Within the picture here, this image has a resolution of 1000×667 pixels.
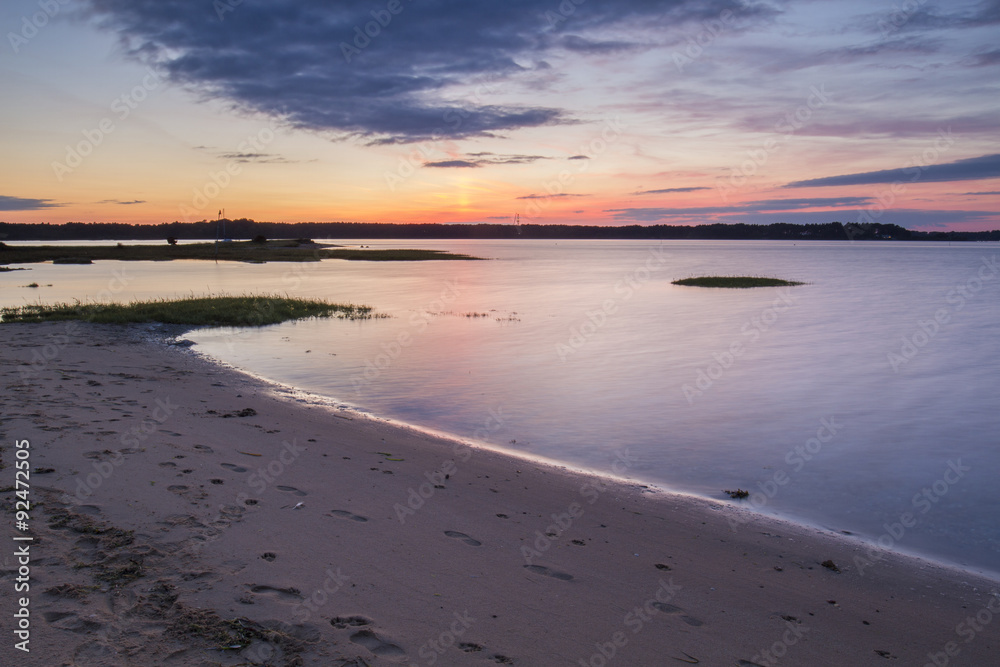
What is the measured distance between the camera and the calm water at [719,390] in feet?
34.6

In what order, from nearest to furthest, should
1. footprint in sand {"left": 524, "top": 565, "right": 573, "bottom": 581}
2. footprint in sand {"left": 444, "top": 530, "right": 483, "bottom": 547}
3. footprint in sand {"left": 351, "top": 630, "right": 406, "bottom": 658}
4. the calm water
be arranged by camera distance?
footprint in sand {"left": 351, "top": 630, "right": 406, "bottom": 658}
footprint in sand {"left": 524, "top": 565, "right": 573, "bottom": 581}
footprint in sand {"left": 444, "top": 530, "right": 483, "bottom": 547}
the calm water

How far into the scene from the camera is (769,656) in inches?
202

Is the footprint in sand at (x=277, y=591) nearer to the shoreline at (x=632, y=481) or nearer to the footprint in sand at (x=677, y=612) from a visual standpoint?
the footprint in sand at (x=677, y=612)

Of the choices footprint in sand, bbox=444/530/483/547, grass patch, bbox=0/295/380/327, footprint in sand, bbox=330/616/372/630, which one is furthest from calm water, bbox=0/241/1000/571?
footprint in sand, bbox=330/616/372/630

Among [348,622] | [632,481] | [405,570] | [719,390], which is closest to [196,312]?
[719,390]

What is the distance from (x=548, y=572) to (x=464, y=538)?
116cm

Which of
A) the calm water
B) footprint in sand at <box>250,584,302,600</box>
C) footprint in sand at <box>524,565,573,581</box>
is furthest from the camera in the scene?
the calm water

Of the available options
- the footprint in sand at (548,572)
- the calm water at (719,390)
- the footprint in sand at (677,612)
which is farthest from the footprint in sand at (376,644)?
the calm water at (719,390)

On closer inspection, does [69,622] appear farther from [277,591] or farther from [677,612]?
[677,612]

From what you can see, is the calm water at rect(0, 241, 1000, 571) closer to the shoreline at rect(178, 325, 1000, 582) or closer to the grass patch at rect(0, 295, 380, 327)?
the shoreline at rect(178, 325, 1000, 582)

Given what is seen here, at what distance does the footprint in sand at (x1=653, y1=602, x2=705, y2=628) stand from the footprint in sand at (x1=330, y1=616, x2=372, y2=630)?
278cm

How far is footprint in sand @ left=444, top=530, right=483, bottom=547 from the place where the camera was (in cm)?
679

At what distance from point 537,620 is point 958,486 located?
386 inches

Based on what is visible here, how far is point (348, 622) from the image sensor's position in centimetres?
495
